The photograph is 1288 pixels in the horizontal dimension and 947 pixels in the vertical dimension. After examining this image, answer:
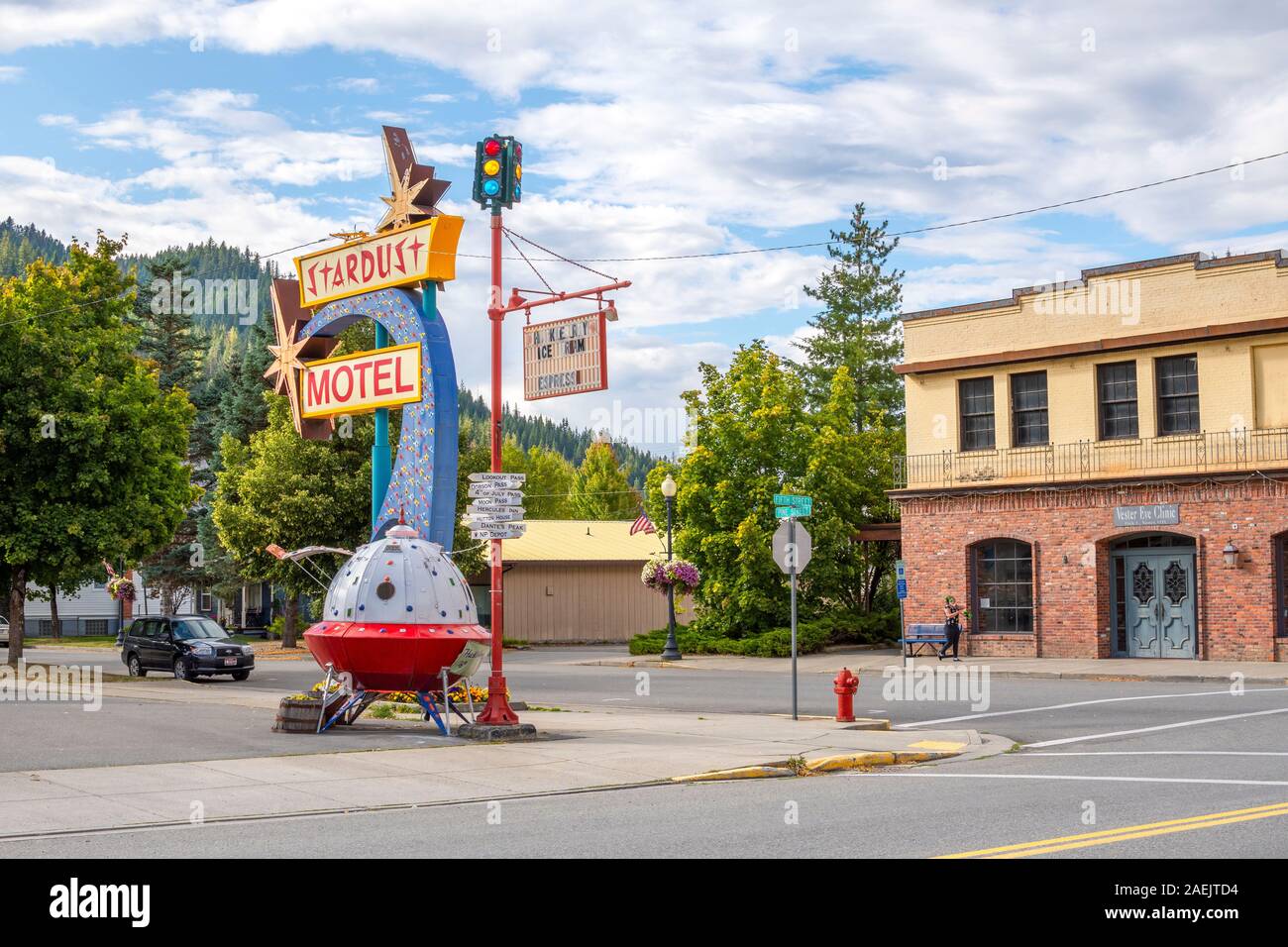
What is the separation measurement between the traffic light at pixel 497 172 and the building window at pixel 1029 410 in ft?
70.2

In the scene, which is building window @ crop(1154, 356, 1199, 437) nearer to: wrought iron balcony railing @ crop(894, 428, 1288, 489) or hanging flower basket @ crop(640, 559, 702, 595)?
wrought iron balcony railing @ crop(894, 428, 1288, 489)

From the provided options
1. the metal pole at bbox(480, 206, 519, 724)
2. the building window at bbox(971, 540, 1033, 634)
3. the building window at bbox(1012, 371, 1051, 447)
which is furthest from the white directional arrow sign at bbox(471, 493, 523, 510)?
the building window at bbox(1012, 371, 1051, 447)

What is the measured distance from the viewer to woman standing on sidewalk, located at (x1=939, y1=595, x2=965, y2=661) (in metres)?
34.3

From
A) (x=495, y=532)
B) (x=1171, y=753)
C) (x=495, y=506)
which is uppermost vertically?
(x=495, y=506)

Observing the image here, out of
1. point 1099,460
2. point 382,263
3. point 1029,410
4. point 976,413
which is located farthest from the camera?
point 976,413

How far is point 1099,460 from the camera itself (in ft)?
113

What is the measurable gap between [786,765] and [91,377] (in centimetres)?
2398

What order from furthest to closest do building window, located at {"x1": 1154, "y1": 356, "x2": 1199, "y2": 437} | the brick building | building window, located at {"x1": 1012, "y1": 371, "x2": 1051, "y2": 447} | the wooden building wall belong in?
the wooden building wall < building window, located at {"x1": 1012, "y1": 371, "x2": 1051, "y2": 447} < building window, located at {"x1": 1154, "y1": 356, "x2": 1199, "y2": 437} < the brick building

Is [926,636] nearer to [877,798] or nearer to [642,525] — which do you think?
[642,525]

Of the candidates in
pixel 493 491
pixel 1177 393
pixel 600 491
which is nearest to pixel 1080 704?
pixel 493 491

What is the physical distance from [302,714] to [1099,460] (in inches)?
921

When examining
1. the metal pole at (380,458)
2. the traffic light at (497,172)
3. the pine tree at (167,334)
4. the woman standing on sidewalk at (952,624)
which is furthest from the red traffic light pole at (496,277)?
the pine tree at (167,334)

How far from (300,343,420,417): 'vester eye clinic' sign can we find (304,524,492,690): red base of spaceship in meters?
3.82

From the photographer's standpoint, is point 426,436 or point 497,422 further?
point 426,436
